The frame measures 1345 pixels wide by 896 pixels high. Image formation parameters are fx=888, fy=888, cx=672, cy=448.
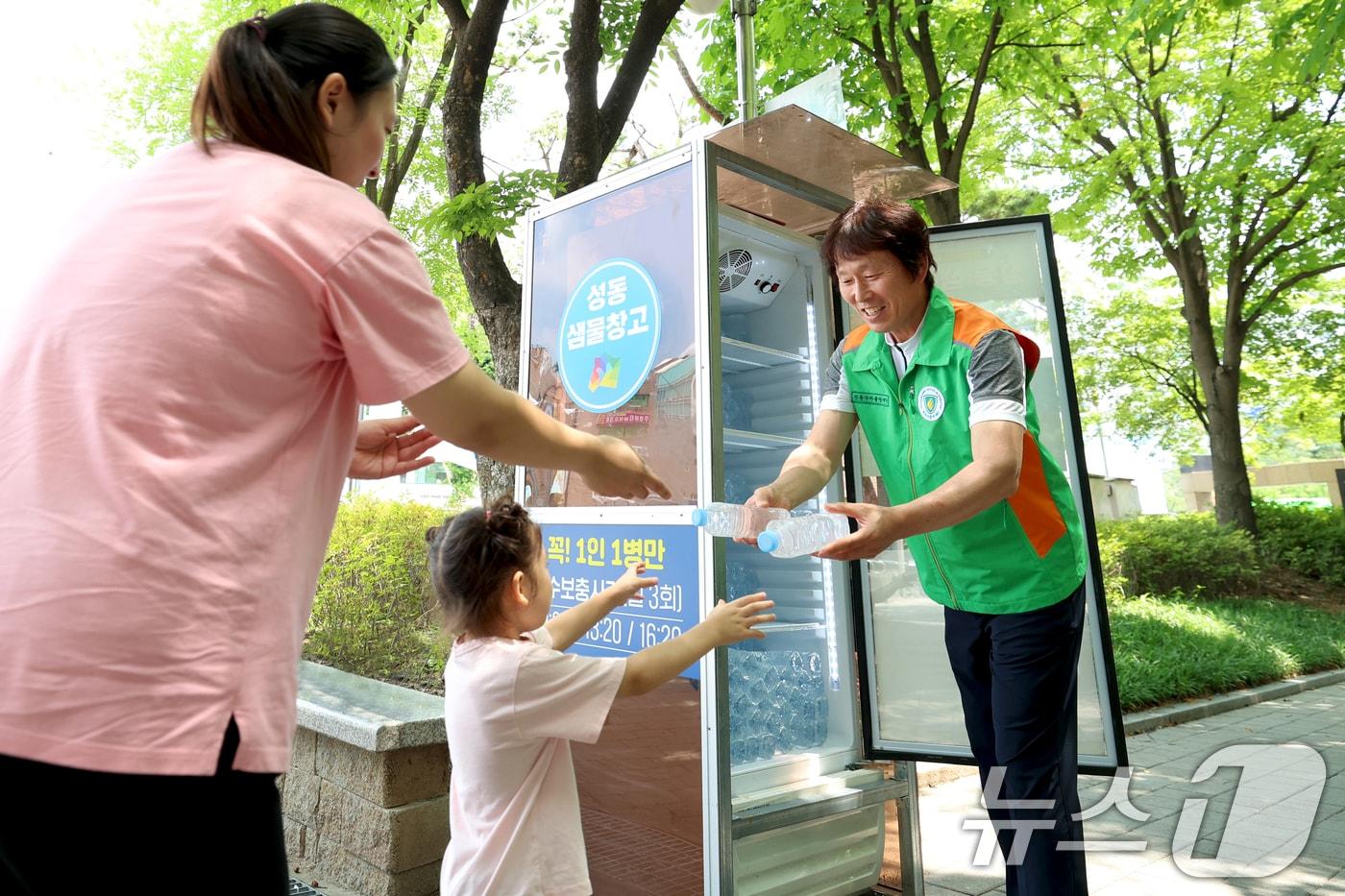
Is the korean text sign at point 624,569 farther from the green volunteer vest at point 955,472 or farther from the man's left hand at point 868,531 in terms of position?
the man's left hand at point 868,531

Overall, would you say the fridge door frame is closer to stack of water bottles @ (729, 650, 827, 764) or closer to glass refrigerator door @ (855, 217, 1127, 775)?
stack of water bottles @ (729, 650, 827, 764)

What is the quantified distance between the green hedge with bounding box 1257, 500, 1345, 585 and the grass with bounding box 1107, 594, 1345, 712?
2.81 m

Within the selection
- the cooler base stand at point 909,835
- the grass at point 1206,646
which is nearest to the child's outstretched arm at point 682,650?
the cooler base stand at point 909,835

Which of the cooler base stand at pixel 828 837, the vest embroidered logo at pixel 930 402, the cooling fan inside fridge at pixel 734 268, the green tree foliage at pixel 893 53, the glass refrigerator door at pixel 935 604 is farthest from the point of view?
the green tree foliage at pixel 893 53

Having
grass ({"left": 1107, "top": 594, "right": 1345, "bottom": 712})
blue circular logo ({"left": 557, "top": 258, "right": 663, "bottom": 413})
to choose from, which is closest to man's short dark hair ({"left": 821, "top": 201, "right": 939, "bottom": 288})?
blue circular logo ({"left": 557, "top": 258, "right": 663, "bottom": 413})

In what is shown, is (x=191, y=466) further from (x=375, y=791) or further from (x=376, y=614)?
(x=376, y=614)

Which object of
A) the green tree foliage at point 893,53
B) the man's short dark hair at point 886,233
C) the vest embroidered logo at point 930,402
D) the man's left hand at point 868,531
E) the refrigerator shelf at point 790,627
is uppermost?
the green tree foliage at point 893,53

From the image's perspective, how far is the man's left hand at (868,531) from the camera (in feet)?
6.01

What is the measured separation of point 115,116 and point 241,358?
1246cm

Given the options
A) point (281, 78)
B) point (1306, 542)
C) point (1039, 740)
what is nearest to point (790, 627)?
point (1039, 740)

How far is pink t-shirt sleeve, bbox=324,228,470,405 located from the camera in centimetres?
103

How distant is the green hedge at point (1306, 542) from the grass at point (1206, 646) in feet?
9.20

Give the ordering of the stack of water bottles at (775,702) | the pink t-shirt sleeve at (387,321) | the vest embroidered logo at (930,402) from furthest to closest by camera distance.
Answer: the stack of water bottles at (775,702) < the vest embroidered logo at (930,402) < the pink t-shirt sleeve at (387,321)

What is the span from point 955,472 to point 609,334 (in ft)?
4.90
